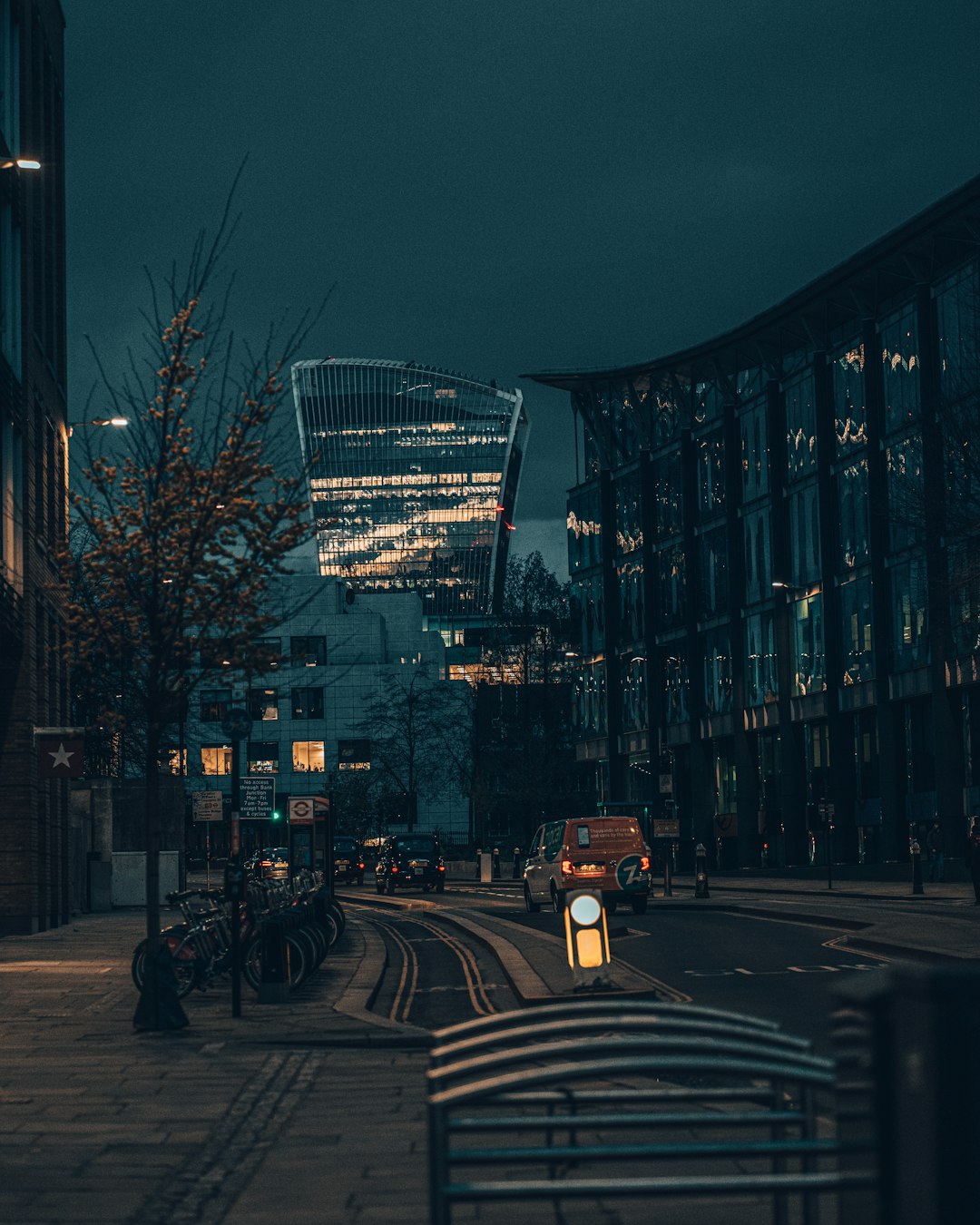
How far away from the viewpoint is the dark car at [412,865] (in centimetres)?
6234

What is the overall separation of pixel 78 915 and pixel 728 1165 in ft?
124

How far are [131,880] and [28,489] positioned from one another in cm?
→ 1993

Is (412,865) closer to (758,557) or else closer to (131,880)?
(131,880)

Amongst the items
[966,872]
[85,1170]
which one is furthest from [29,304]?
[966,872]

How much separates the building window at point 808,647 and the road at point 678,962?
3098 cm

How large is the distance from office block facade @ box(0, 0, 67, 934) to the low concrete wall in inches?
395

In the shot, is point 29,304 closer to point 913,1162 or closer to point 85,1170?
point 85,1170

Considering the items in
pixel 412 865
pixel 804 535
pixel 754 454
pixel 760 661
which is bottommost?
pixel 412 865

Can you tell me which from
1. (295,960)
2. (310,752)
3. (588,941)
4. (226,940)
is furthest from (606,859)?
(310,752)

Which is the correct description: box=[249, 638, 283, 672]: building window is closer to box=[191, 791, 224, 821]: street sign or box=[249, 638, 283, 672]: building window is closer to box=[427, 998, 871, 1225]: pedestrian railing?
box=[427, 998, 871, 1225]: pedestrian railing

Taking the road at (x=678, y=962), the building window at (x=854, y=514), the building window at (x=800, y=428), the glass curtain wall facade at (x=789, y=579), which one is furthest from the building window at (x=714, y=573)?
the road at (x=678, y=962)

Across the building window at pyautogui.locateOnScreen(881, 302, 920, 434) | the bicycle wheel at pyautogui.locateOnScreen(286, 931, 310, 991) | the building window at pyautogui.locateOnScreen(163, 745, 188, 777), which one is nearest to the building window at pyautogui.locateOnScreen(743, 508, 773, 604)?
the building window at pyautogui.locateOnScreen(881, 302, 920, 434)

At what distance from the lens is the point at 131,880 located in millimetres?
51406

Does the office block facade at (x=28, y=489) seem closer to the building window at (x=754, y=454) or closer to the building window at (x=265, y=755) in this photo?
the building window at (x=754, y=454)
